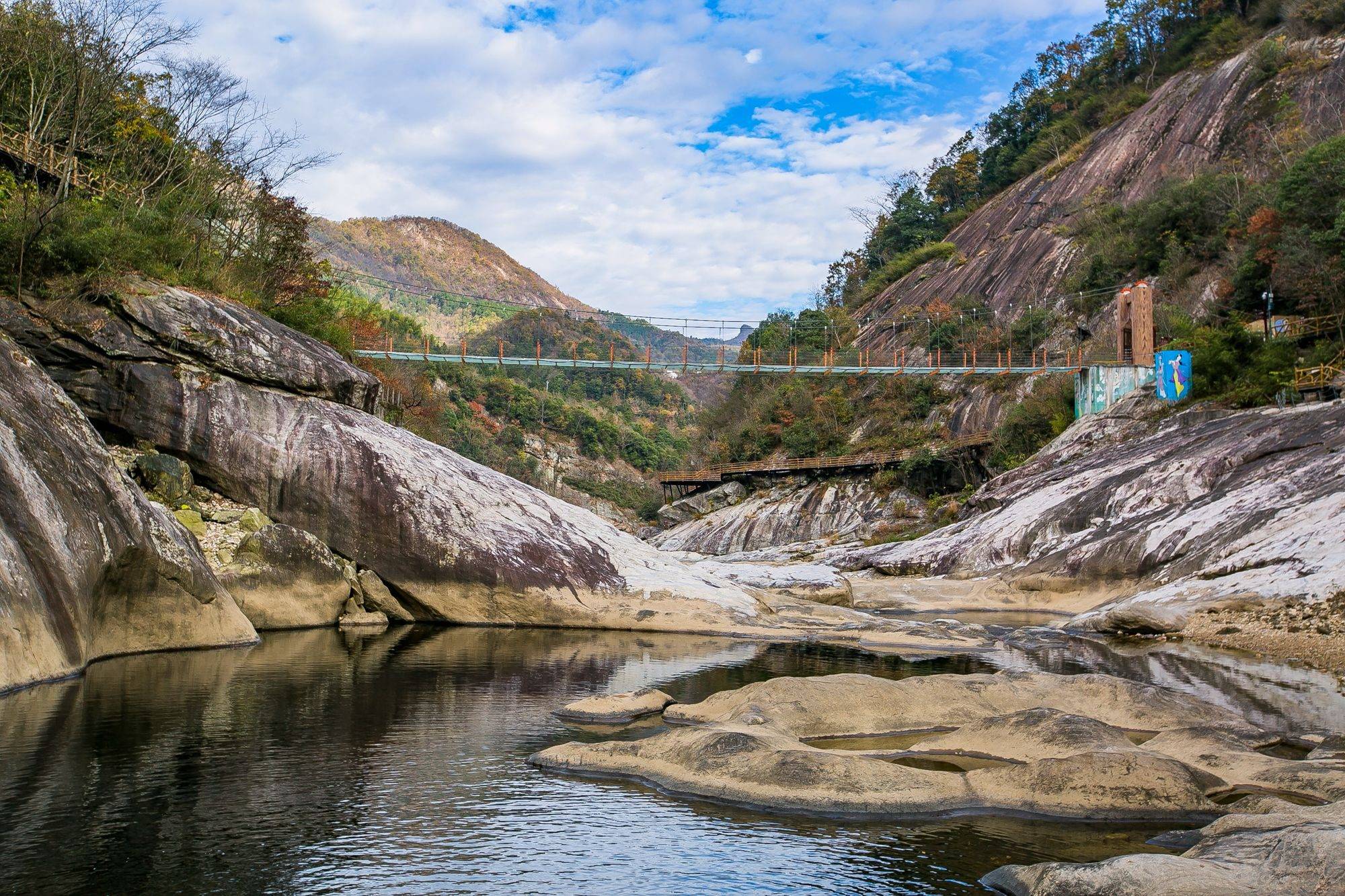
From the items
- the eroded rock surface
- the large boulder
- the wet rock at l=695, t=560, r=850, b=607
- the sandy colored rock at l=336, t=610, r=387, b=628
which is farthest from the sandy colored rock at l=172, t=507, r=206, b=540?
the wet rock at l=695, t=560, r=850, b=607

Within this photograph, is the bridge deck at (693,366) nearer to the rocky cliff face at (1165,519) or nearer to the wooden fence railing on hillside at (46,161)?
the rocky cliff face at (1165,519)

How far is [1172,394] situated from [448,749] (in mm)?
35970

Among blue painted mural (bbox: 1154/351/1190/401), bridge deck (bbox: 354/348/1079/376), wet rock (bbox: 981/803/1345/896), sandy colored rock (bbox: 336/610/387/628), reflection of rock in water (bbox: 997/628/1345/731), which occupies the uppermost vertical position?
bridge deck (bbox: 354/348/1079/376)

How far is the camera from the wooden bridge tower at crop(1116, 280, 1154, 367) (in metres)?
47.5

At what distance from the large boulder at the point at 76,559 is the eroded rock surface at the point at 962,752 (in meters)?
7.98

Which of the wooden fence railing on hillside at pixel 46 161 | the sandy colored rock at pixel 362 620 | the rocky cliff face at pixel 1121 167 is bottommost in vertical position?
the sandy colored rock at pixel 362 620

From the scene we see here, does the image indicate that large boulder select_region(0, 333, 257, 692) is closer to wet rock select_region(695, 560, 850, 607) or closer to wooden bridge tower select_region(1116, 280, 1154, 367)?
wet rock select_region(695, 560, 850, 607)

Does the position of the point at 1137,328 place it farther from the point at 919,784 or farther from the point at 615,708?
the point at 919,784

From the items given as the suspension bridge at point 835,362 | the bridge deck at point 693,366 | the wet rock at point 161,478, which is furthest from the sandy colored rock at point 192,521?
the bridge deck at point 693,366

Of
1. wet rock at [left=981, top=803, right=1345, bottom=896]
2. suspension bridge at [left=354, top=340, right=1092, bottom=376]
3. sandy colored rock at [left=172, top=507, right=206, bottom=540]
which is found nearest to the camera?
wet rock at [left=981, top=803, right=1345, bottom=896]

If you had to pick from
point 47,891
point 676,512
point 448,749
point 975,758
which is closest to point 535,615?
point 448,749

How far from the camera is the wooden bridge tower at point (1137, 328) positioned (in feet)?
156

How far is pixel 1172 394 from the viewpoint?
40.1 meters

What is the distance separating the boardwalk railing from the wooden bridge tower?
793 centimetres
